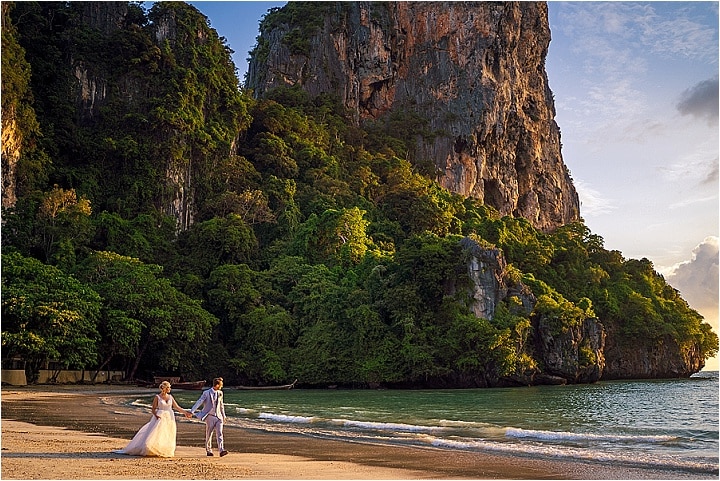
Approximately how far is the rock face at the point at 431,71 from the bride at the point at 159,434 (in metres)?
62.9

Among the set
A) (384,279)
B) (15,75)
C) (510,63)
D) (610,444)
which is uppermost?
(510,63)

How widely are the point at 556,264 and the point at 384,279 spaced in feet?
56.8

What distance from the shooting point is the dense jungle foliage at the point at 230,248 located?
39.4 m

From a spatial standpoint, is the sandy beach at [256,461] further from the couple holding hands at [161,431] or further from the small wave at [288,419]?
the small wave at [288,419]

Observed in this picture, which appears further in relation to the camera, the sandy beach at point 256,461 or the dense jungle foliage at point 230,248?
the dense jungle foliage at point 230,248

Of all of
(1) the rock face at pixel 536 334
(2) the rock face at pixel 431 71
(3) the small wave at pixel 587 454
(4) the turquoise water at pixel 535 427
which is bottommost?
(4) the turquoise water at pixel 535 427

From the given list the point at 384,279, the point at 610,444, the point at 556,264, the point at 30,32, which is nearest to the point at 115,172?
the point at 30,32

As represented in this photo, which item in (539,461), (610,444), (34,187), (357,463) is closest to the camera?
(357,463)

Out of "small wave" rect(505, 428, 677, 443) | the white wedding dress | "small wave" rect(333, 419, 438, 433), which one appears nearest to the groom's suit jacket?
the white wedding dress

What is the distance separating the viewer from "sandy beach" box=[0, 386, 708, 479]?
8.92 m

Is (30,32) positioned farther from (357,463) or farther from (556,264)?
(357,463)

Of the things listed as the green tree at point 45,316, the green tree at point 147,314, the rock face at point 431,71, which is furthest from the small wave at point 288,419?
the rock face at point 431,71

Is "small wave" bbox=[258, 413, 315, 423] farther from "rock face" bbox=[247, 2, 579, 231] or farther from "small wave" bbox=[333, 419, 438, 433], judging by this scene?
"rock face" bbox=[247, 2, 579, 231]

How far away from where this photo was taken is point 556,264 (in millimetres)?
55156
